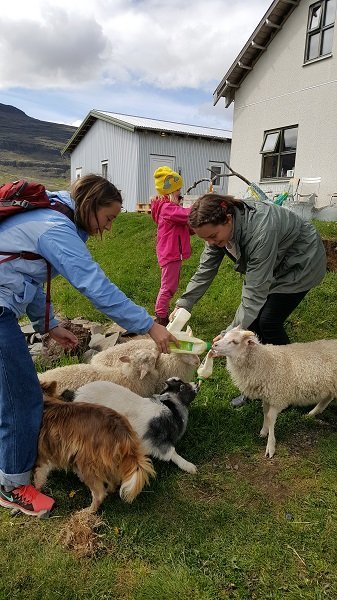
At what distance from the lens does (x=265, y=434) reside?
170 inches

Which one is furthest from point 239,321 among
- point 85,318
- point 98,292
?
point 85,318

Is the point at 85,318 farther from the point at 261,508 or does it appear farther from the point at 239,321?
the point at 261,508

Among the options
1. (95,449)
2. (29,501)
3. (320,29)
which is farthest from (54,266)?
(320,29)

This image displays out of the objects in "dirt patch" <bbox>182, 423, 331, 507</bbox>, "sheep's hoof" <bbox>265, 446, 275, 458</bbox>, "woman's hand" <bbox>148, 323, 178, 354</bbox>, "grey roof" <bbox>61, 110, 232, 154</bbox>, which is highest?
"grey roof" <bbox>61, 110, 232, 154</bbox>

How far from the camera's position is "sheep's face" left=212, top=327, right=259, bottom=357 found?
4.09m

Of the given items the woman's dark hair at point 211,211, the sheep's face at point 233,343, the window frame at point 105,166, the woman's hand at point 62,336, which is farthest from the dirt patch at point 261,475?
the window frame at point 105,166

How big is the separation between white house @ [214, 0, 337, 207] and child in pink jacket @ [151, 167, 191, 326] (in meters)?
7.65

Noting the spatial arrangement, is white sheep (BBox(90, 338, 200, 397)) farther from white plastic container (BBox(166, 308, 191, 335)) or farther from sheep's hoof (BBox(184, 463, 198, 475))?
sheep's hoof (BBox(184, 463, 198, 475))

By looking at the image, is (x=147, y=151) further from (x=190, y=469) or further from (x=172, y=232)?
(x=190, y=469)

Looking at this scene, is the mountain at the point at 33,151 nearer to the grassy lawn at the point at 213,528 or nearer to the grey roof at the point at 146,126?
the grey roof at the point at 146,126

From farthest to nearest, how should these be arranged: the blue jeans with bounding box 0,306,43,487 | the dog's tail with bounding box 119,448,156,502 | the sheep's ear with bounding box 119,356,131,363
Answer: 1. the sheep's ear with bounding box 119,356,131,363
2. the dog's tail with bounding box 119,448,156,502
3. the blue jeans with bounding box 0,306,43,487

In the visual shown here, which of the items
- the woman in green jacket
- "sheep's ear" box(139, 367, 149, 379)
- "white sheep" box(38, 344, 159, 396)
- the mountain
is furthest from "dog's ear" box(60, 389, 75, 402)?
the mountain

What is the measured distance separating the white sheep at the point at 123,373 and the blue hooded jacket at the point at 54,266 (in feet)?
5.39

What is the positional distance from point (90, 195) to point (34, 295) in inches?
29.8
